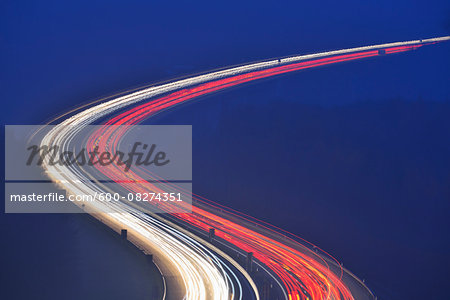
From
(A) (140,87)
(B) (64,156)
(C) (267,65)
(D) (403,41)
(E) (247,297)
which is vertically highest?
(D) (403,41)

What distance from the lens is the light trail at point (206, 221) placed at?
31.0 ft

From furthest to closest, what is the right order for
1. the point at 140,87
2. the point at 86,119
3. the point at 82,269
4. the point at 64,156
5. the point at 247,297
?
the point at 140,87 → the point at 86,119 → the point at 64,156 → the point at 82,269 → the point at 247,297

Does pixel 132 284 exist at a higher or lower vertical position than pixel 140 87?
lower

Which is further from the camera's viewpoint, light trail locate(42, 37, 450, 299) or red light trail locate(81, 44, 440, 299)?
red light trail locate(81, 44, 440, 299)

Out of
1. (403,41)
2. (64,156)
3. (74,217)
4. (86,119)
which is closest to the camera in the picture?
(74,217)

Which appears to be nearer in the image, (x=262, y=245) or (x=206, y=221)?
(x=262, y=245)

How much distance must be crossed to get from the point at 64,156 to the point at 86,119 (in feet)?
8.40

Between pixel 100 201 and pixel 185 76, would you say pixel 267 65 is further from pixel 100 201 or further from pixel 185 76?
pixel 100 201

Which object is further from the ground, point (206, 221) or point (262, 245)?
point (206, 221)

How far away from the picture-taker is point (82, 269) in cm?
938

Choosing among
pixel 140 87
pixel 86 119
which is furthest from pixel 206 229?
pixel 140 87

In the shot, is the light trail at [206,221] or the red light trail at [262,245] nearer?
the light trail at [206,221]

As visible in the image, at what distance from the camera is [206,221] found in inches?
463

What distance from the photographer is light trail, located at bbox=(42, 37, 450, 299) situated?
944 cm
